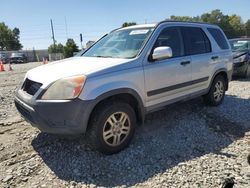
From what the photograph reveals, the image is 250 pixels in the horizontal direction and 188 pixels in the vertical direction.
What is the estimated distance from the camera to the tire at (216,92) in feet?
19.3

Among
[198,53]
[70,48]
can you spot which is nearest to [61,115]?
[198,53]

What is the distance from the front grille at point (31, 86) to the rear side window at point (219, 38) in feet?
13.0

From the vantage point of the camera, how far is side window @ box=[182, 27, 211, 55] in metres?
5.05

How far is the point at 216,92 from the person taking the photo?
19.8ft

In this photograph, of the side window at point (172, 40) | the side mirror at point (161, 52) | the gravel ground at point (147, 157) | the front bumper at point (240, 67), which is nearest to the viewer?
the gravel ground at point (147, 157)

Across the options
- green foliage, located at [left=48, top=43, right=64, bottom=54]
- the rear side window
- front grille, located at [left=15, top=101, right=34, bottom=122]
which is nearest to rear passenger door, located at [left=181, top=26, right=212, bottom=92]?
the rear side window

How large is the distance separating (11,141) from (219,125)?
12.3 ft

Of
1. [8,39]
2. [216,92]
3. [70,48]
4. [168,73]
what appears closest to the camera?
[168,73]

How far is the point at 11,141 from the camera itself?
4387mm

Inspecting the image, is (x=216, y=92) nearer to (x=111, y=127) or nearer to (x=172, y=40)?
(x=172, y=40)

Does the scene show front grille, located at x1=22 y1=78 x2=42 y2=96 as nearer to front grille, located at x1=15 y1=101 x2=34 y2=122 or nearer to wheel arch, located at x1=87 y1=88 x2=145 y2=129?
front grille, located at x1=15 y1=101 x2=34 y2=122

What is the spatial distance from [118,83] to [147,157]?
1.15 meters

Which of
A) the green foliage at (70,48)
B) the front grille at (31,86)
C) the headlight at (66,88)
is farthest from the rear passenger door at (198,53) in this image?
the green foliage at (70,48)

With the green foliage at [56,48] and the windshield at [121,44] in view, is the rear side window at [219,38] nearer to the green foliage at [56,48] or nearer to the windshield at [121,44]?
the windshield at [121,44]
